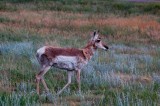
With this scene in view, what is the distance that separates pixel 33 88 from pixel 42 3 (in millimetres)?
33693

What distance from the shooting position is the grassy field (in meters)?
9.65

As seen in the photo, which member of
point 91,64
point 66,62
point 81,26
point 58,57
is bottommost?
point 81,26

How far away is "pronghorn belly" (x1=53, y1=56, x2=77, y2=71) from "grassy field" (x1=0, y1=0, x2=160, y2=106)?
0.53 m

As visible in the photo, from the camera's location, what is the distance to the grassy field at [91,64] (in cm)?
965

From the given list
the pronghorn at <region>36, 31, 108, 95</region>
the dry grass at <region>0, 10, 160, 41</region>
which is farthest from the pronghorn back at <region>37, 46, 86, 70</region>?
the dry grass at <region>0, 10, 160, 41</region>

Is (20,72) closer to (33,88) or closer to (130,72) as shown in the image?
(33,88)

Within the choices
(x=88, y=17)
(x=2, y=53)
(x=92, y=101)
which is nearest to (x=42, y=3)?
(x=88, y=17)

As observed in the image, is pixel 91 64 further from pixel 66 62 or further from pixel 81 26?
pixel 81 26

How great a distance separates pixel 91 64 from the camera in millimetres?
14305

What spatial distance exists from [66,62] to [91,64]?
12.1 feet

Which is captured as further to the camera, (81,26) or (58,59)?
(81,26)

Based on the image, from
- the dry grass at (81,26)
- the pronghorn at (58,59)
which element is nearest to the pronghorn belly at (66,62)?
the pronghorn at (58,59)

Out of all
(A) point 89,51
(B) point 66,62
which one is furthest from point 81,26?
(B) point 66,62

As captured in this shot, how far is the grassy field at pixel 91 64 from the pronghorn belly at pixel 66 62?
0.53 m
